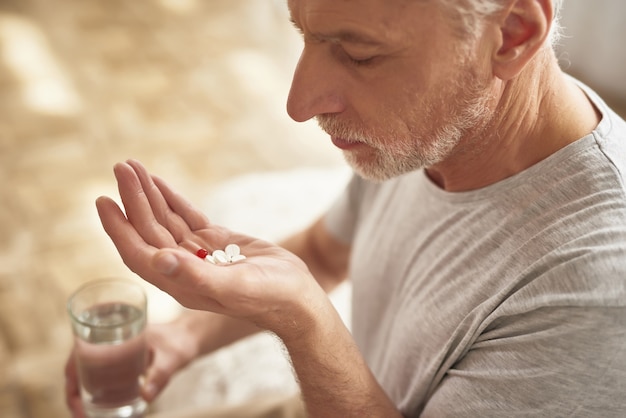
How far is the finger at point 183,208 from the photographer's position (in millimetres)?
1045

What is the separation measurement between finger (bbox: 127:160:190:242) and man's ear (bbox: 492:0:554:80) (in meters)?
0.46

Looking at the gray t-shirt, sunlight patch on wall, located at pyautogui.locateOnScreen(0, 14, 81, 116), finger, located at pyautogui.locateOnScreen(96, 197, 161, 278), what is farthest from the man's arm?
sunlight patch on wall, located at pyautogui.locateOnScreen(0, 14, 81, 116)

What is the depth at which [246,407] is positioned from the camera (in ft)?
4.23

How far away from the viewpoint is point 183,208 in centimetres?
105

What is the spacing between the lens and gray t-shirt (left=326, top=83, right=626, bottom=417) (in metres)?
0.89

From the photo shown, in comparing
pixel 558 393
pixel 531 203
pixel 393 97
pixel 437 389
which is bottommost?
pixel 437 389

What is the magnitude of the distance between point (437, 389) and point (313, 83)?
0.43m

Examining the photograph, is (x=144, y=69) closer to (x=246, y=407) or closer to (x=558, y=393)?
(x=246, y=407)

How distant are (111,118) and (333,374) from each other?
7.76 feet

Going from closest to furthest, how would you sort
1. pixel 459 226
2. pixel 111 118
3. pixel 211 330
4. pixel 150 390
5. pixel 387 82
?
1. pixel 387 82
2. pixel 459 226
3. pixel 150 390
4. pixel 211 330
5. pixel 111 118

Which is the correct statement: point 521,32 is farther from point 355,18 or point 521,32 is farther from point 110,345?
point 110,345

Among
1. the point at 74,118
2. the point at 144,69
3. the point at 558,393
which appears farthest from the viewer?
the point at 144,69

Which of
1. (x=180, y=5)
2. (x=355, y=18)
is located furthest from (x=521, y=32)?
(x=180, y=5)

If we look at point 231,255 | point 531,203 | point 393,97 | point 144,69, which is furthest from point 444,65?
point 144,69
